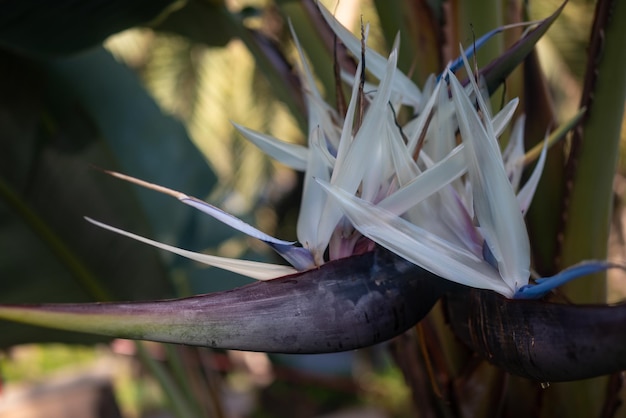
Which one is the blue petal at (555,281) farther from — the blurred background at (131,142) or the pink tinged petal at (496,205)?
the blurred background at (131,142)

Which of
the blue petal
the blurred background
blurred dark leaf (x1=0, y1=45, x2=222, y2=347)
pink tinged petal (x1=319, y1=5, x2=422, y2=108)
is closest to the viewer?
the blue petal

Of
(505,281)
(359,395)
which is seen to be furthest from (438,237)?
(359,395)

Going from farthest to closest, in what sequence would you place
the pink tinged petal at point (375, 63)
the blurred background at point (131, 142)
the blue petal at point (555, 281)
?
1. the blurred background at point (131, 142)
2. the pink tinged petal at point (375, 63)
3. the blue petal at point (555, 281)

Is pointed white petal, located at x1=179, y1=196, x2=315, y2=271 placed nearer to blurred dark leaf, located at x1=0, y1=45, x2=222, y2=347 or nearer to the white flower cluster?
the white flower cluster

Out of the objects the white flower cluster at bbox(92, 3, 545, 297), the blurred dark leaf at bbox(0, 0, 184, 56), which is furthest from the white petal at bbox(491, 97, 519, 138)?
the blurred dark leaf at bbox(0, 0, 184, 56)

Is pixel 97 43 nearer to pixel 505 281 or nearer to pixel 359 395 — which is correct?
pixel 505 281

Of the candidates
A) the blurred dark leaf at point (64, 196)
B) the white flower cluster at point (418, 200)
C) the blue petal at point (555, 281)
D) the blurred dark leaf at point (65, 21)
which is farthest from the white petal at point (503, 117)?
the blurred dark leaf at point (64, 196)
